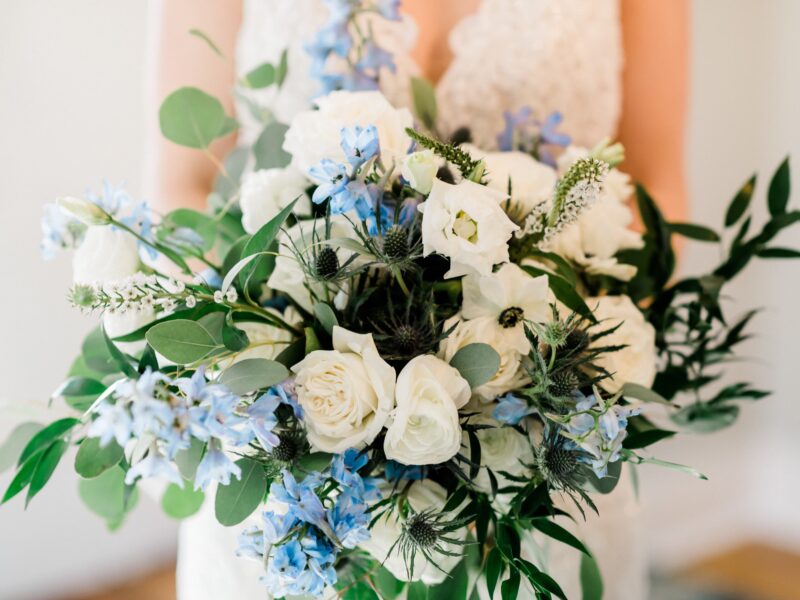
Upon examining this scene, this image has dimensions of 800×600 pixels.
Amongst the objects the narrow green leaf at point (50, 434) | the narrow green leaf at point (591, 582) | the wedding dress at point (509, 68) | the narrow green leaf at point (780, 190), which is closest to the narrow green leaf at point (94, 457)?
the narrow green leaf at point (50, 434)

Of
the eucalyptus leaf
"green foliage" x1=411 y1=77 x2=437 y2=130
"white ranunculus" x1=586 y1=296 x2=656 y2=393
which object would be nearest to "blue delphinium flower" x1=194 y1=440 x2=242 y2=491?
the eucalyptus leaf

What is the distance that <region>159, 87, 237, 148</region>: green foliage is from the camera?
2.00ft

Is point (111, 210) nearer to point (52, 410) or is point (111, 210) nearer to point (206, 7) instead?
point (52, 410)

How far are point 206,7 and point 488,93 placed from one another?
0.41 metres

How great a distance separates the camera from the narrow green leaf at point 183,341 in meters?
0.41

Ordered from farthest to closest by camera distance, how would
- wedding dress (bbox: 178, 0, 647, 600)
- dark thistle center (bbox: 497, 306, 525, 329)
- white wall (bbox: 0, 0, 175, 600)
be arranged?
white wall (bbox: 0, 0, 175, 600)
wedding dress (bbox: 178, 0, 647, 600)
dark thistle center (bbox: 497, 306, 525, 329)

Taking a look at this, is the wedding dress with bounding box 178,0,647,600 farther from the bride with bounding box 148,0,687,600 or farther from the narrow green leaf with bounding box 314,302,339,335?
the narrow green leaf with bounding box 314,302,339,335

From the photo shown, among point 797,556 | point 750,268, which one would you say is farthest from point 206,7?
point 797,556

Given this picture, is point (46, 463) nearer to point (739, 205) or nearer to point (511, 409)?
point (511, 409)

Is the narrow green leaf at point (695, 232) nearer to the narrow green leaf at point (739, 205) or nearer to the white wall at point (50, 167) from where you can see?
the narrow green leaf at point (739, 205)

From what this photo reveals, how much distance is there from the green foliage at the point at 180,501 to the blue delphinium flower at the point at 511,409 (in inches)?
13.0

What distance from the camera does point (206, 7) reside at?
3.09 ft

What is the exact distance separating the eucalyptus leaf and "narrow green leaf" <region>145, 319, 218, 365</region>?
0.02 metres

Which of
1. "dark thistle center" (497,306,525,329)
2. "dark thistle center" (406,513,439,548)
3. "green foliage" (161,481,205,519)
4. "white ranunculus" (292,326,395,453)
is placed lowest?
"green foliage" (161,481,205,519)
